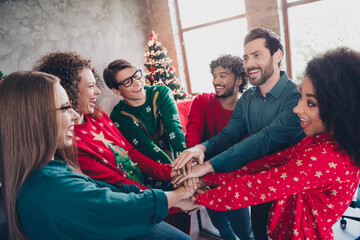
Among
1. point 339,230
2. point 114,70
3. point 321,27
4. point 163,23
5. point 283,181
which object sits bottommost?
point 339,230

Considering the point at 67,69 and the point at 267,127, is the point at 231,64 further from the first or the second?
the point at 67,69

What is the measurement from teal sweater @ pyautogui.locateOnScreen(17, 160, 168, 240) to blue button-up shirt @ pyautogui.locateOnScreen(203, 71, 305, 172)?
71 centimetres

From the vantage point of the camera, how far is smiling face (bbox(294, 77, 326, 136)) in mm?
1069

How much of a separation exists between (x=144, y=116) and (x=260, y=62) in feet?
3.44

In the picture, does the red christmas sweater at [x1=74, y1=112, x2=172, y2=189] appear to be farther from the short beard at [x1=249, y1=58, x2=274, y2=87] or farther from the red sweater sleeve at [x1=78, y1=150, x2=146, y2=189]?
the short beard at [x1=249, y1=58, x2=274, y2=87]

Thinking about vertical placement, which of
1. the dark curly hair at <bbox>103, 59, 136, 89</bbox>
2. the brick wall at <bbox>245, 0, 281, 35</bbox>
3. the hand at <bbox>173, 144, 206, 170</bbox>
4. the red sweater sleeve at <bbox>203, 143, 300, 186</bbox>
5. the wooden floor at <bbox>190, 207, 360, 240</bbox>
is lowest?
the wooden floor at <bbox>190, 207, 360, 240</bbox>

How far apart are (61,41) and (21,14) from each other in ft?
2.22

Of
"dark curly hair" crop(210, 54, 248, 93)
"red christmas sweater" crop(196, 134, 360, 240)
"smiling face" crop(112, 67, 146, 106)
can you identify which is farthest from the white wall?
"red christmas sweater" crop(196, 134, 360, 240)

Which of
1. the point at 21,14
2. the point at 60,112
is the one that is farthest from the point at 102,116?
the point at 21,14

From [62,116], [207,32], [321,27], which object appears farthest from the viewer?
[207,32]

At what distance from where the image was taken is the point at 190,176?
1533 millimetres

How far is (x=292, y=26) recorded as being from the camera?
4.10 m

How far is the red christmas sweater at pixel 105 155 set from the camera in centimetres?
138

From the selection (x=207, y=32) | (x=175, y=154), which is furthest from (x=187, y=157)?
(x=207, y=32)
